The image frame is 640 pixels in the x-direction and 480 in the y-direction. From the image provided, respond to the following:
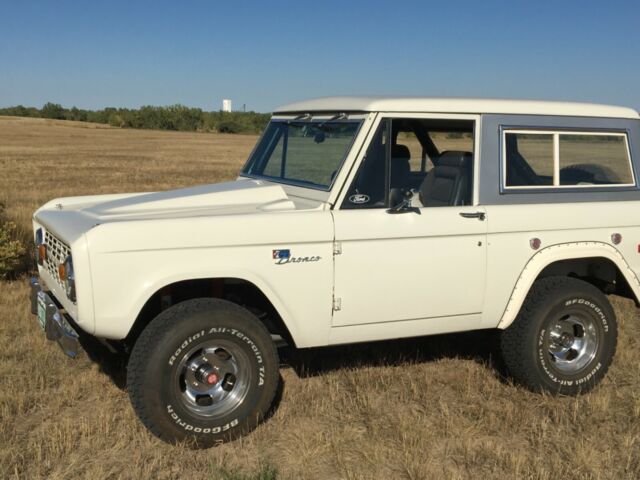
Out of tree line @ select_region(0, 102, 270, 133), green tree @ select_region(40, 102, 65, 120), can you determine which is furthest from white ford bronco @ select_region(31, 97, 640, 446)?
green tree @ select_region(40, 102, 65, 120)

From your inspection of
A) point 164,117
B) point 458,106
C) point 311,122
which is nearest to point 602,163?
point 458,106

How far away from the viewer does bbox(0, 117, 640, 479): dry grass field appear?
363 centimetres

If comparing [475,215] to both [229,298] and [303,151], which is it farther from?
[229,298]

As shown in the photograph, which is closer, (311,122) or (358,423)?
(358,423)

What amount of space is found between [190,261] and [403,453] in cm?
160

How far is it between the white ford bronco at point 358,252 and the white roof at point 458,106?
15 mm

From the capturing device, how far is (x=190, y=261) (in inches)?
143

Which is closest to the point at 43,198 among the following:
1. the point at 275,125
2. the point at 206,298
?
the point at 275,125

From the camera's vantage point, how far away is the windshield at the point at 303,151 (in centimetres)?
430

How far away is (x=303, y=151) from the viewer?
4852mm

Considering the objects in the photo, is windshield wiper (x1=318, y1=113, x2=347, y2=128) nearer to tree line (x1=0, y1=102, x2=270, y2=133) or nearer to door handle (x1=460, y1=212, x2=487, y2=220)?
door handle (x1=460, y1=212, x2=487, y2=220)

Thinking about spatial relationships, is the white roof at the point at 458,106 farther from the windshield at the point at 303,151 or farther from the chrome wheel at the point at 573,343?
the chrome wheel at the point at 573,343

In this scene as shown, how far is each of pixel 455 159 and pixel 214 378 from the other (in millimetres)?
2201

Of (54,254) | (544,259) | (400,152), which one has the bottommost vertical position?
(544,259)
